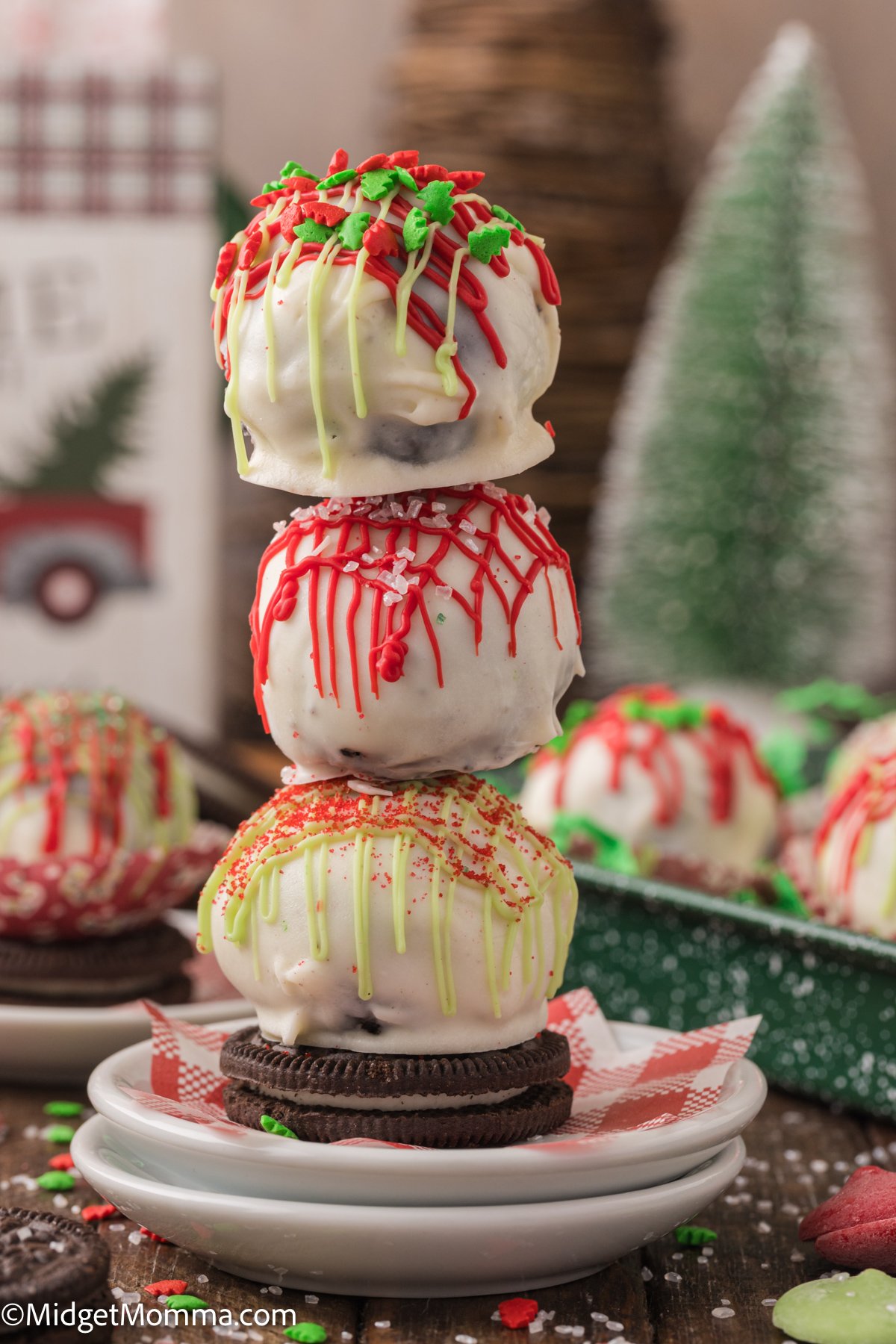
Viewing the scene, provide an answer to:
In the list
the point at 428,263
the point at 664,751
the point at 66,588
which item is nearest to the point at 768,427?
the point at 664,751

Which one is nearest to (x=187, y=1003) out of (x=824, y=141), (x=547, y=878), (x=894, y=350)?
(x=547, y=878)

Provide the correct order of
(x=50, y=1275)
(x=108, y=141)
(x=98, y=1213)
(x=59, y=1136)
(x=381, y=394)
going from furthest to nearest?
(x=108, y=141), (x=59, y=1136), (x=98, y=1213), (x=381, y=394), (x=50, y=1275)

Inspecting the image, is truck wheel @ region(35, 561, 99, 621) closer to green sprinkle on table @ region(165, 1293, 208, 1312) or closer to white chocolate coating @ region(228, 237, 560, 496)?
white chocolate coating @ region(228, 237, 560, 496)

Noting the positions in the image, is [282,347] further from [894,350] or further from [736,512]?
[894,350]

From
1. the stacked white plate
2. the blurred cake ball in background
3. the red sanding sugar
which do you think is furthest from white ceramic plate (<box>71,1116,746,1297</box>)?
the blurred cake ball in background

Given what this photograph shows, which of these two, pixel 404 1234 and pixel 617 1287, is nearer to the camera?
pixel 404 1234

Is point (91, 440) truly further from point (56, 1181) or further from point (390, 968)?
point (390, 968)
